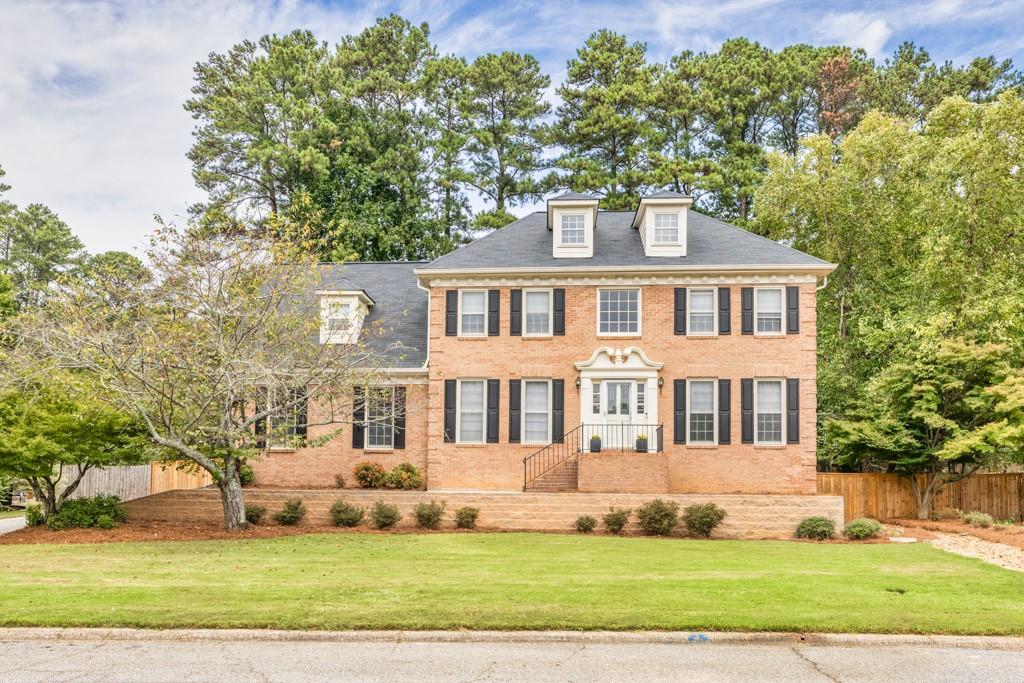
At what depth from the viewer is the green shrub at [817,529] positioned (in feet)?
65.4

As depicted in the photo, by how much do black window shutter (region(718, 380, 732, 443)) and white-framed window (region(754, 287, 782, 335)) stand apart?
1.70 meters

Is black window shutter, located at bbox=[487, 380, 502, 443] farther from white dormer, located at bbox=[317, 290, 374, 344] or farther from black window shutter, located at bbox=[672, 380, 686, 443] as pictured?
black window shutter, located at bbox=[672, 380, 686, 443]

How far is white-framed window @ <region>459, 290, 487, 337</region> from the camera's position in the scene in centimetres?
2361

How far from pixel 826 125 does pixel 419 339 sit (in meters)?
26.2

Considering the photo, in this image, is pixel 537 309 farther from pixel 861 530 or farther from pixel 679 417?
pixel 861 530

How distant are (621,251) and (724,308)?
3289mm

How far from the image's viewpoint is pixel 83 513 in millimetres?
19703

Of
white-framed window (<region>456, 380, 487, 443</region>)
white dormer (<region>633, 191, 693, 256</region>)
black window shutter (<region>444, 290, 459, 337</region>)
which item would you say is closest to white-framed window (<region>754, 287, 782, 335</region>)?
white dormer (<region>633, 191, 693, 256</region>)

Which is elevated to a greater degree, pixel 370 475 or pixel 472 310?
pixel 472 310

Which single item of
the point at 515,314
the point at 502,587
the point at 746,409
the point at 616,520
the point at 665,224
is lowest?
the point at 616,520

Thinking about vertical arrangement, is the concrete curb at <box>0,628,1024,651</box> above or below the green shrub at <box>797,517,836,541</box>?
above

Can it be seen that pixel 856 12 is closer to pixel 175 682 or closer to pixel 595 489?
pixel 595 489

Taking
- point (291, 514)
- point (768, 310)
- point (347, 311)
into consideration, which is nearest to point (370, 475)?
point (291, 514)

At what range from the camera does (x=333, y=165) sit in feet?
132
